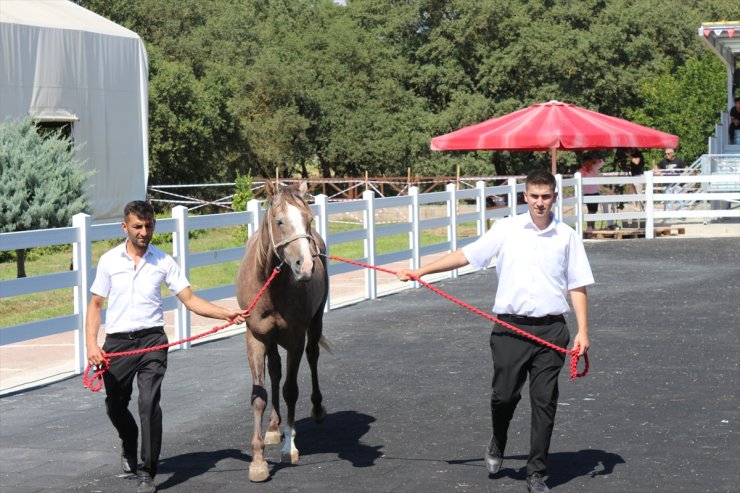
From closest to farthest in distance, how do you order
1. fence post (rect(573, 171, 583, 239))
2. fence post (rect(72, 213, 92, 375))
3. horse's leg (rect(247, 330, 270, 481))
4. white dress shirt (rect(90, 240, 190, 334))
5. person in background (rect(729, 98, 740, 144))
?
white dress shirt (rect(90, 240, 190, 334)) < horse's leg (rect(247, 330, 270, 481)) < fence post (rect(72, 213, 92, 375)) < fence post (rect(573, 171, 583, 239)) < person in background (rect(729, 98, 740, 144))

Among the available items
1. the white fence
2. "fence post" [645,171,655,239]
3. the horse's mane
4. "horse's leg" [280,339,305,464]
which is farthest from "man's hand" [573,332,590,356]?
"fence post" [645,171,655,239]

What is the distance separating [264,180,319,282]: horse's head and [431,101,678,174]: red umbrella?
18.0 metres

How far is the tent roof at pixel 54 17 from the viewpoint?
2384cm

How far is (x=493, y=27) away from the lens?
1970 inches

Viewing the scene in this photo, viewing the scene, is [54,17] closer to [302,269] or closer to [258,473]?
[258,473]

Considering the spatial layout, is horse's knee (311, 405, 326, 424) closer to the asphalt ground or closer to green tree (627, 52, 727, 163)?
the asphalt ground

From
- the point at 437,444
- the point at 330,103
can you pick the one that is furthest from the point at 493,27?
the point at 437,444

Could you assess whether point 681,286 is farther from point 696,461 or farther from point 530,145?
point 696,461

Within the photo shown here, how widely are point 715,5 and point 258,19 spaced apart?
24.1 m

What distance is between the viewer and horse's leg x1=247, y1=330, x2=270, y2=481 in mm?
7105

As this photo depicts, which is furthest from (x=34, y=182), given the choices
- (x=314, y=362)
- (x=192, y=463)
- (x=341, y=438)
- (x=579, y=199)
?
(x=192, y=463)

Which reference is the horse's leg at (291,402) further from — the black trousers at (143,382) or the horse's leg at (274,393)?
the black trousers at (143,382)

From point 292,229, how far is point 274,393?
1506mm

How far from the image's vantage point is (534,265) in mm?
6676
